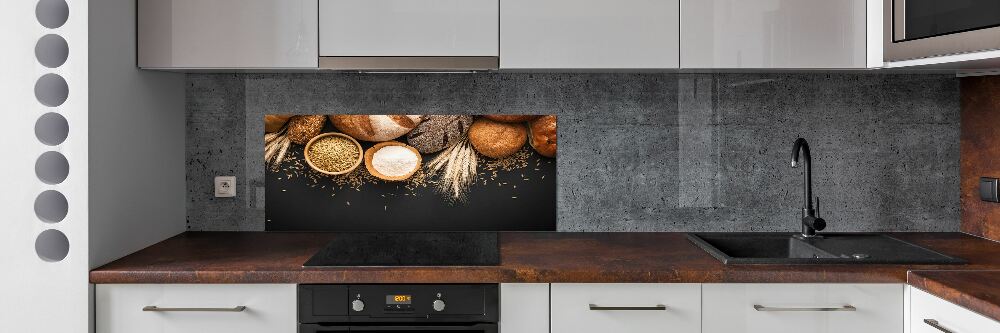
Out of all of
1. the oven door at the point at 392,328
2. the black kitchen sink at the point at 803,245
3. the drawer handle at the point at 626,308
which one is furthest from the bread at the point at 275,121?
the black kitchen sink at the point at 803,245

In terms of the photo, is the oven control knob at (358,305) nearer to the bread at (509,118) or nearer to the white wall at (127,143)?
the white wall at (127,143)

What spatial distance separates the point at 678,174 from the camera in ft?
8.29

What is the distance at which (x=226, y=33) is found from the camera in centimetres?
214

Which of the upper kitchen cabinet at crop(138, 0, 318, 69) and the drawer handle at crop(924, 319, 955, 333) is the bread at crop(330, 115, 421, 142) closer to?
the upper kitchen cabinet at crop(138, 0, 318, 69)

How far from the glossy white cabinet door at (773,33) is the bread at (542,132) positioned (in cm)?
53

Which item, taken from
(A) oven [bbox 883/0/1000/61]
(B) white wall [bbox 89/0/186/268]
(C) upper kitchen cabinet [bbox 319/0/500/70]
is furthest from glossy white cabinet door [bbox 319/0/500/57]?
(A) oven [bbox 883/0/1000/61]

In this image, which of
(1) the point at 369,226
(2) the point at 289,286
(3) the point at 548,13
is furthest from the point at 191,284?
(3) the point at 548,13

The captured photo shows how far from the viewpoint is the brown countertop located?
59.7 inches

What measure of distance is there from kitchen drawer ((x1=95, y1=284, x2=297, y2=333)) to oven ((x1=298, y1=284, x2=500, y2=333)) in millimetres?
64
